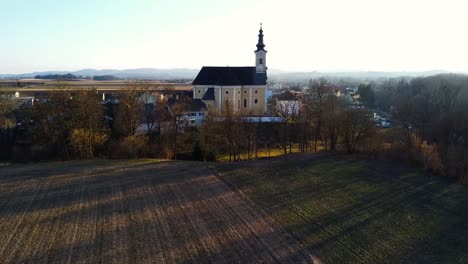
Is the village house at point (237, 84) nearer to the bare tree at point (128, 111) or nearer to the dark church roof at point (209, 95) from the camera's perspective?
the dark church roof at point (209, 95)

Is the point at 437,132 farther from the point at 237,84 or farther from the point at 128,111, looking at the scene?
the point at 128,111

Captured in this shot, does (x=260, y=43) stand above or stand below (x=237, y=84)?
above

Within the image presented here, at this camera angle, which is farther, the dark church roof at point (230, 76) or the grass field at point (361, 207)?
the dark church roof at point (230, 76)

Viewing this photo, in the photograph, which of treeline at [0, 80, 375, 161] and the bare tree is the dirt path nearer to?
treeline at [0, 80, 375, 161]

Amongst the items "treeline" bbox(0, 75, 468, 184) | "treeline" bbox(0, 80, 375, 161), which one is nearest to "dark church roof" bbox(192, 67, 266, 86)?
"treeline" bbox(0, 75, 468, 184)

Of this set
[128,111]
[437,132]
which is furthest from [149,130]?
[437,132]

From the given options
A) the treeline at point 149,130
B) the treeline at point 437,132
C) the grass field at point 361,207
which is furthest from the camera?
the treeline at point 149,130

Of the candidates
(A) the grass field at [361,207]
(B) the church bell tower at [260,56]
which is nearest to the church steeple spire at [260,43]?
(B) the church bell tower at [260,56]
